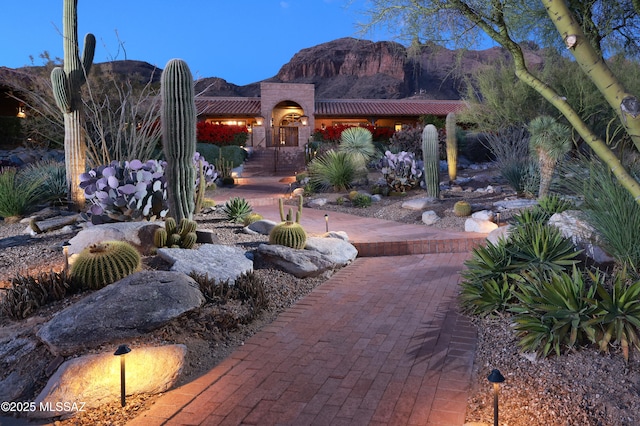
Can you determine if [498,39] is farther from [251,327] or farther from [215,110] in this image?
[215,110]

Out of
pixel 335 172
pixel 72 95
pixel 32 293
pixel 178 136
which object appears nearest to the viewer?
pixel 32 293

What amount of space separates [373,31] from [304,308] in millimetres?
3705

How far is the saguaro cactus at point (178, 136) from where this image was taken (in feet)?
24.2

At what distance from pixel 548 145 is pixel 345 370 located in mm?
9099

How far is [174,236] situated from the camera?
20.9 ft

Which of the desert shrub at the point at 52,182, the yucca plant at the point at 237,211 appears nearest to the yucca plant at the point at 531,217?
the yucca plant at the point at 237,211

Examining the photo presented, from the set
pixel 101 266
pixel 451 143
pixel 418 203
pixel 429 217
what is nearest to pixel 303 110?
pixel 451 143

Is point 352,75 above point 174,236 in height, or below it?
above

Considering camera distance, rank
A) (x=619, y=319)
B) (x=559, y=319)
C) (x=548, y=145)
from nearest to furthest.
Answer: (x=619, y=319)
(x=559, y=319)
(x=548, y=145)

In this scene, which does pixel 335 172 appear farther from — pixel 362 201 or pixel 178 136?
pixel 178 136

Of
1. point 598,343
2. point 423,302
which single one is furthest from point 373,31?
point 598,343

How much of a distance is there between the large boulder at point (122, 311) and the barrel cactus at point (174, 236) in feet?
4.58

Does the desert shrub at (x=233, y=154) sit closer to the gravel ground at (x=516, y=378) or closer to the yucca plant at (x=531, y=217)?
the yucca plant at (x=531, y=217)

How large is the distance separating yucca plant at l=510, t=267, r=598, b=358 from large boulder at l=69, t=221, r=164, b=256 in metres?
4.58
